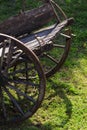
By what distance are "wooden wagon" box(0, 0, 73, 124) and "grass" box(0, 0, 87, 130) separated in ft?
0.64

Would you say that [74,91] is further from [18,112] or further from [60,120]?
[18,112]

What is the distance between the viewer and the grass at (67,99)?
16.2 feet

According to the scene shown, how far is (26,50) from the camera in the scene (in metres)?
4.32

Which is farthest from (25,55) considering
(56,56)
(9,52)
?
(56,56)

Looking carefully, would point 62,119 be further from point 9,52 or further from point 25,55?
point 9,52

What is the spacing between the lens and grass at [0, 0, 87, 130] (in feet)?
16.2

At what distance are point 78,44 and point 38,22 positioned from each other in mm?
1755

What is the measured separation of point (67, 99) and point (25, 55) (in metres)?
1.38

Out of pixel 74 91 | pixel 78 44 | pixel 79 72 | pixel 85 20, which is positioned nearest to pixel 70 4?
pixel 85 20

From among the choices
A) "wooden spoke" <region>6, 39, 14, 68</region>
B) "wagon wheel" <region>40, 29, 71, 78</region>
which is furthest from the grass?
"wooden spoke" <region>6, 39, 14, 68</region>

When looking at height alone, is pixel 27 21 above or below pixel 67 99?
above

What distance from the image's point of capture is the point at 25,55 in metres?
4.42

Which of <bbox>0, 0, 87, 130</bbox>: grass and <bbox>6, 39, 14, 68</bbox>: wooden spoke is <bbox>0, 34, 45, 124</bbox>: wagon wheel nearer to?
<bbox>6, 39, 14, 68</bbox>: wooden spoke

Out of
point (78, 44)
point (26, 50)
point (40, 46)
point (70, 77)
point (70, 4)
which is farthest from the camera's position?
point (70, 4)
